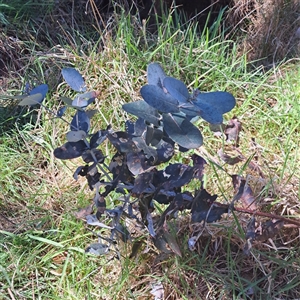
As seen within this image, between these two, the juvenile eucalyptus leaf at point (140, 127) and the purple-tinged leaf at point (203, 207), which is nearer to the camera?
the juvenile eucalyptus leaf at point (140, 127)

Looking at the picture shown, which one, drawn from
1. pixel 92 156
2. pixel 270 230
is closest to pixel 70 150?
pixel 92 156

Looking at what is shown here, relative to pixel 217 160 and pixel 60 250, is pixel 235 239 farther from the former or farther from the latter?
pixel 60 250

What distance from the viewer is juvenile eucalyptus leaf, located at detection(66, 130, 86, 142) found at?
3.41ft

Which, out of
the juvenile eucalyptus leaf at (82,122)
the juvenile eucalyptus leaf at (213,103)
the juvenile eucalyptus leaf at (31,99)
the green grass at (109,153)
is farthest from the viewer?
the green grass at (109,153)

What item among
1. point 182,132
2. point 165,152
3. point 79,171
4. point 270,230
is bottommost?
point 270,230

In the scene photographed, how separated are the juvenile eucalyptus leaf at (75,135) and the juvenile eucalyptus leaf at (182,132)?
221 mm

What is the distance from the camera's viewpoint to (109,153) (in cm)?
181

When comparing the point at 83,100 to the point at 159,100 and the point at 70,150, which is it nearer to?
the point at 70,150

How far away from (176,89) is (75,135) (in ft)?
0.90

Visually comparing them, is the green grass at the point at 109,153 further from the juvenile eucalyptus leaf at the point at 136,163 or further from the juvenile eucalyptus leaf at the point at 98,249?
the juvenile eucalyptus leaf at the point at 136,163

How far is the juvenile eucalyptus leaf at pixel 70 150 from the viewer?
3.57 ft

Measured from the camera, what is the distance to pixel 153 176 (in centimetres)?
113

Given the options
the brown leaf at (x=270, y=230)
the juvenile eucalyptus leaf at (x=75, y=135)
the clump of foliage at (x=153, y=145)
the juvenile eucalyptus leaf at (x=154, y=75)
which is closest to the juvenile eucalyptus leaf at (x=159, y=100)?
the clump of foliage at (x=153, y=145)

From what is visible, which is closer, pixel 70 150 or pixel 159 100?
pixel 159 100
